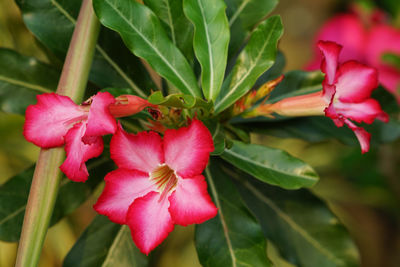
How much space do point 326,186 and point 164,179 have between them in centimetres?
173

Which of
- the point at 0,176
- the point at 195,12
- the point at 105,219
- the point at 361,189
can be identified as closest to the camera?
the point at 195,12

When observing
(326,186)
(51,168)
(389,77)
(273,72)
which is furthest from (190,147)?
(326,186)

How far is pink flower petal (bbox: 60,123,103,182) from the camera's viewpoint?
0.44 metres

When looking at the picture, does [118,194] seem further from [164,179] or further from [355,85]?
[355,85]

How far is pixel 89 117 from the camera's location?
1.37 feet

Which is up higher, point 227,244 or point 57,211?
point 57,211

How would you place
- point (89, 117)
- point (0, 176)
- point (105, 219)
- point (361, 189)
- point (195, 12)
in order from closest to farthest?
point (89, 117) < point (195, 12) < point (105, 219) < point (0, 176) < point (361, 189)

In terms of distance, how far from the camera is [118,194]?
46 cm

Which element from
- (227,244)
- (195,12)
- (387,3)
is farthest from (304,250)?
(387,3)

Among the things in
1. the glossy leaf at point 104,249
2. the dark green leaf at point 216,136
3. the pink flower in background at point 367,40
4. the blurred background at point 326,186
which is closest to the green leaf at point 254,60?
the dark green leaf at point 216,136

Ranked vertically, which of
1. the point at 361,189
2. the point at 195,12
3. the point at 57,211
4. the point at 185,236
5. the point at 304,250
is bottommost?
the point at 361,189

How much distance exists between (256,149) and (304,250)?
0.86 ft

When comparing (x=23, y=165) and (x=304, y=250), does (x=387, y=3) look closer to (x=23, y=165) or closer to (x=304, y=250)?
(x=304, y=250)

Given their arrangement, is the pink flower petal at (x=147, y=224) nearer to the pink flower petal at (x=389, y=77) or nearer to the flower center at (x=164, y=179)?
the flower center at (x=164, y=179)
